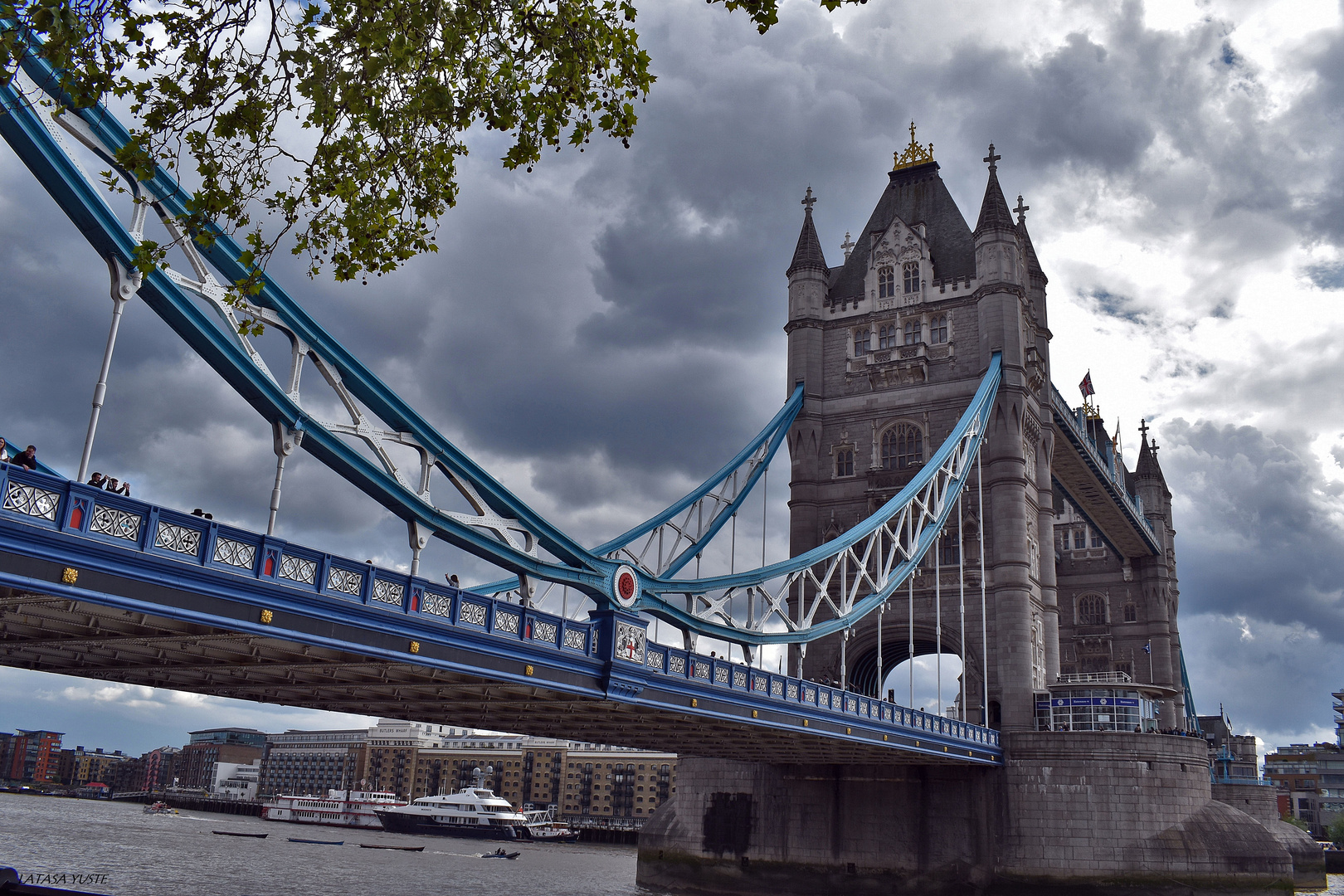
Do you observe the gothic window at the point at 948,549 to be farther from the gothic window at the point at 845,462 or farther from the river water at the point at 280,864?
the river water at the point at 280,864

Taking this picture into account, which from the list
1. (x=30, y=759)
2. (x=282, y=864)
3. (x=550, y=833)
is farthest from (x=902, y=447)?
(x=30, y=759)

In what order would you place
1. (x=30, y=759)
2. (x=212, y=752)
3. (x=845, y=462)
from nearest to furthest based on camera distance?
(x=845, y=462) → (x=212, y=752) → (x=30, y=759)

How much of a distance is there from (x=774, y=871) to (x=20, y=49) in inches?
1215

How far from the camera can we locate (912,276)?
42.4 metres

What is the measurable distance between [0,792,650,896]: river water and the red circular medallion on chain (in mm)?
9154

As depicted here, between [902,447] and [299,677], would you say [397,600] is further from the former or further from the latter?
[902,447]

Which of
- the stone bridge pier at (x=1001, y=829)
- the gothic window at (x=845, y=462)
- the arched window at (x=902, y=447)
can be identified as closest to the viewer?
the stone bridge pier at (x=1001, y=829)

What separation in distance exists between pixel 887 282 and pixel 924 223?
300 cm

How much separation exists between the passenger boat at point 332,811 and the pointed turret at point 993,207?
66.0 m

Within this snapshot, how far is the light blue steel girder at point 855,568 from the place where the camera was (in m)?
22.6

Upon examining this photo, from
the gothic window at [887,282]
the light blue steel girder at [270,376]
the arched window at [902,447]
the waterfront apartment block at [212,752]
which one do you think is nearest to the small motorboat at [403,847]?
the arched window at [902,447]

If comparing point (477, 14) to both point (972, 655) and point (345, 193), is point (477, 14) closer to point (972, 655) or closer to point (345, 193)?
point (345, 193)

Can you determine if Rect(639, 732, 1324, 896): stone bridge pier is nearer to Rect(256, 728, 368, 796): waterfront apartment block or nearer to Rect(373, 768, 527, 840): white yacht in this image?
Rect(373, 768, 527, 840): white yacht

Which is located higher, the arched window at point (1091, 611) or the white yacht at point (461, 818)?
the arched window at point (1091, 611)
